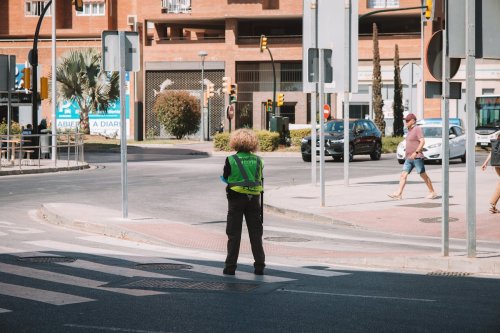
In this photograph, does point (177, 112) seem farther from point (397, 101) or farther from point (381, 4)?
point (397, 101)

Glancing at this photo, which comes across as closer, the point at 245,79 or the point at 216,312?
the point at 216,312

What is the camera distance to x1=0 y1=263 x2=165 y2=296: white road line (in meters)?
9.45

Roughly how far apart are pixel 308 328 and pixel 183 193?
16109mm

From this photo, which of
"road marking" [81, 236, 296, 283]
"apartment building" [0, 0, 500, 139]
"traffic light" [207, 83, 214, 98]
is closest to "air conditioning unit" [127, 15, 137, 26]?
"apartment building" [0, 0, 500, 139]

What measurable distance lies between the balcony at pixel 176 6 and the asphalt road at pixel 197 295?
60539 millimetres

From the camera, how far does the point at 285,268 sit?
11.4 metres

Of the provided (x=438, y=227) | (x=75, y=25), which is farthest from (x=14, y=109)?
(x=438, y=227)

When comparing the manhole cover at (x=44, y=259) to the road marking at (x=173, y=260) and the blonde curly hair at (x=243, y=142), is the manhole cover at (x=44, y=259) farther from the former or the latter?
the blonde curly hair at (x=243, y=142)

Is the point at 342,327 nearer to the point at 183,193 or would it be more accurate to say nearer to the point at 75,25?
the point at 183,193

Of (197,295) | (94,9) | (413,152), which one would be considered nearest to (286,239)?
(197,295)

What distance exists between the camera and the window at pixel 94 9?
80500mm

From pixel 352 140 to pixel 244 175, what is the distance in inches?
1198

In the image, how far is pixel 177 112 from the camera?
6962 cm

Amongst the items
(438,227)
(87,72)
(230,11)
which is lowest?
(438,227)
